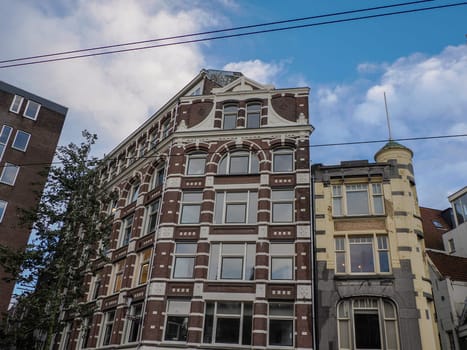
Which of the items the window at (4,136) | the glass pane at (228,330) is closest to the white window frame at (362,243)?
the glass pane at (228,330)

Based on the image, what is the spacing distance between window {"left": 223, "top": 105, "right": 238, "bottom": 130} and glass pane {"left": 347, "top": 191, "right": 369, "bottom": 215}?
29.0ft

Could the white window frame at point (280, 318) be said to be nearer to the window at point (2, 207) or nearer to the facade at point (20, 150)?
the facade at point (20, 150)

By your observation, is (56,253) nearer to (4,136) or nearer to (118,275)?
(118,275)

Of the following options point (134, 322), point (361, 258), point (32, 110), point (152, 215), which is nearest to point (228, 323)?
point (134, 322)

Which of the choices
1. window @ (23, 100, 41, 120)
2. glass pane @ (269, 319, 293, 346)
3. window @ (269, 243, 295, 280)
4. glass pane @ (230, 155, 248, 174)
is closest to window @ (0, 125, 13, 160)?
window @ (23, 100, 41, 120)

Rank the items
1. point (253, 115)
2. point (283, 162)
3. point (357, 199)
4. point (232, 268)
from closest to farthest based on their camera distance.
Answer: point (232, 268) < point (357, 199) < point (283, 162) < point (253, 115)

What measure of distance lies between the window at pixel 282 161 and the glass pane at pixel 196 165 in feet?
15.0

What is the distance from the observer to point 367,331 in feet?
69.5

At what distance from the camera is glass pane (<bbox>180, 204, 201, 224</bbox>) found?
26359mm

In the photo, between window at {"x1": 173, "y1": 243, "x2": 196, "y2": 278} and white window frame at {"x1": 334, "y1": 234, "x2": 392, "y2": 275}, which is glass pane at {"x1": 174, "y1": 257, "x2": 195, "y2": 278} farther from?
white window frame at {"x1": 334, "y1": 234, "x2": 392, "y2": 275}

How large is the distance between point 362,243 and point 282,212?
4648 mm

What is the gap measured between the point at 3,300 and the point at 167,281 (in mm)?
17845

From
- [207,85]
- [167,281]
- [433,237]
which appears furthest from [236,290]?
[433,237]

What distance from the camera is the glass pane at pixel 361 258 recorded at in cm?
2273
